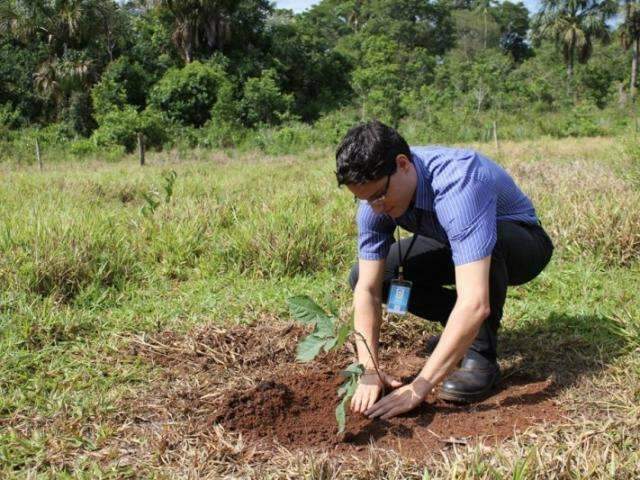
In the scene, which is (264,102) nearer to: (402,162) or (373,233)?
(373,233)

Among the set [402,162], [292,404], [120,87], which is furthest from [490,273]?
[120,87]

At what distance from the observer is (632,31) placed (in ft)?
94.5

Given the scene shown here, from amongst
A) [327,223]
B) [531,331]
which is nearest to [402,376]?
[531,331]

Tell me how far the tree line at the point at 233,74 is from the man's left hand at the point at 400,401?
759 inches

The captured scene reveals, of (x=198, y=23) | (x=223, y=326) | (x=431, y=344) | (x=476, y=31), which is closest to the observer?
(x=431, y=344)

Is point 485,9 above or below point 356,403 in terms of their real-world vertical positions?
above

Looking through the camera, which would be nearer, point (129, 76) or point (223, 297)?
point (223, 297)

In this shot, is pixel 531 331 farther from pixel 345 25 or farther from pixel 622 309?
pixel 345 25

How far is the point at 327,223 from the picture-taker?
4.52 m

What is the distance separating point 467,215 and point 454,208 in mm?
47

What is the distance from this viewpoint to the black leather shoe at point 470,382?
2.39 m

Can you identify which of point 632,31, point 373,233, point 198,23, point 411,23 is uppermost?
point 411,23

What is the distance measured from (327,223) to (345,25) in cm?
3487

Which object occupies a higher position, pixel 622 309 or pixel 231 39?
pixel 231 39
